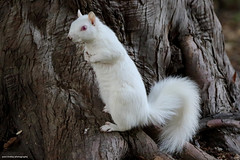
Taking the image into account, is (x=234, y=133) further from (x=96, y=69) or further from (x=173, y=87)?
(x=96, y=69)

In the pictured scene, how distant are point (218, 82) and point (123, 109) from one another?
3.86ft

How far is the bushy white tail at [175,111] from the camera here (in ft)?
7.87

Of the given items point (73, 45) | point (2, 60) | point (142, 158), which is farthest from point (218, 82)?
point (2, 60)

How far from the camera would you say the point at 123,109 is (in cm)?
221

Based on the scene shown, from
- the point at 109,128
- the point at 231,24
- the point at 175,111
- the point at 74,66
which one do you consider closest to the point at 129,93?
the point at 109,128

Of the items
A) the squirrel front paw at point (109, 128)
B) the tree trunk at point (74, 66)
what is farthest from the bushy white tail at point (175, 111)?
the squirrel front paw at point (109, 128)

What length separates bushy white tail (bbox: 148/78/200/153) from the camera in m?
2.40

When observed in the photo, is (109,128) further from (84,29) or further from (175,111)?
(84,29)

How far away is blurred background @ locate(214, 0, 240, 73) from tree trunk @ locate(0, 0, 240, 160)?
2499 millimetres

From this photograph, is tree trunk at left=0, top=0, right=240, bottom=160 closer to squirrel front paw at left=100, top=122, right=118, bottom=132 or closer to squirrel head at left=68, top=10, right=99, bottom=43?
squirrel front paw at left=100, top=122, right=118, bottom=132

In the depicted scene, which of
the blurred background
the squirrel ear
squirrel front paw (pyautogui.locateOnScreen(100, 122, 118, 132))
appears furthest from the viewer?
the blurred background

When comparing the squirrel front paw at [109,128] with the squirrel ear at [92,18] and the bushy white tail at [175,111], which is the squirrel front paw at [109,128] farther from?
the squirrel ear at [92,18]

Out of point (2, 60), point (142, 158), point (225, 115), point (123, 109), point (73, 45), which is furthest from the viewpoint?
point (225, 115)

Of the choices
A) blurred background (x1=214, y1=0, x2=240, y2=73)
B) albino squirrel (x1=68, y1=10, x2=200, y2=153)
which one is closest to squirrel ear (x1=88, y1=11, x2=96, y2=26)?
albino squirrel (x1=68, y1=10, x2=200, y2=153)
